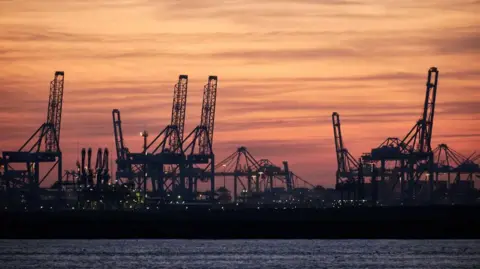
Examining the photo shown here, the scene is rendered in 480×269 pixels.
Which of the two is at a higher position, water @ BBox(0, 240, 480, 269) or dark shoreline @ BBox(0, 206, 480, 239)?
dark shoreline @ BBox(0, 206, 480, 239)

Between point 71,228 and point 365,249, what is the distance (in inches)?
2223

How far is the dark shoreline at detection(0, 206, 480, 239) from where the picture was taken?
178750 mm

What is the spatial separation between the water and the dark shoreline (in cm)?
1096

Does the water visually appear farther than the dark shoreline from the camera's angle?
No

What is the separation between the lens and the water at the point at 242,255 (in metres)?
117

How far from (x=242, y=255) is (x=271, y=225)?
186ft

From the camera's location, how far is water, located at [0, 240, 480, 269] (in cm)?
11725

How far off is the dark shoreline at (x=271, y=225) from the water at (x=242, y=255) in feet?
36.0

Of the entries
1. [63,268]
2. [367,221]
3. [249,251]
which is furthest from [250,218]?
[63,268]

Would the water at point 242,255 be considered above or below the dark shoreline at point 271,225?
below

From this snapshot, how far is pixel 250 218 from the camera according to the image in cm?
19788

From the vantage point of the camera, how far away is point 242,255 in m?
133

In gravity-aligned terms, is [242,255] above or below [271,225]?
below

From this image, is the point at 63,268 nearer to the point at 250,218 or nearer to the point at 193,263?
the point at 193,263
